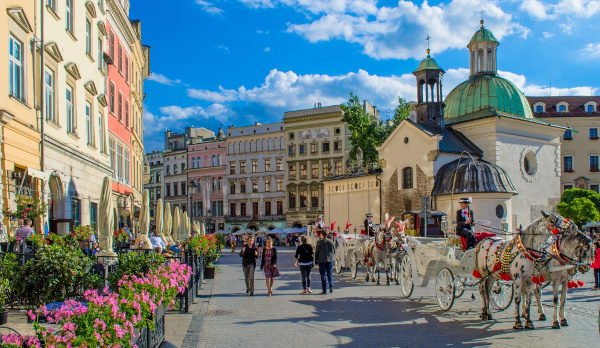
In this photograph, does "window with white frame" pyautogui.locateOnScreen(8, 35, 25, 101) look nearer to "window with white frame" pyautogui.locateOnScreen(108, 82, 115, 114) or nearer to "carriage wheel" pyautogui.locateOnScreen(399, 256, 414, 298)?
"carriage wheel" pyautogui.locateOnScreen(399, 256, 414, 298)

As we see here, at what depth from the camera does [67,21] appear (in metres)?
19.6

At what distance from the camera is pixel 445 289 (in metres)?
12.1

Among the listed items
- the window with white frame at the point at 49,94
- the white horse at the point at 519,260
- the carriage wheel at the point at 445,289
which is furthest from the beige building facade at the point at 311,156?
the white horse at the point at 519,260

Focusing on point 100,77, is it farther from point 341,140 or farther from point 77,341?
point 341,140

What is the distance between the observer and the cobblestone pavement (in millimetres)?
9141

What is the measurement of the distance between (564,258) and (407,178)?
30.4m

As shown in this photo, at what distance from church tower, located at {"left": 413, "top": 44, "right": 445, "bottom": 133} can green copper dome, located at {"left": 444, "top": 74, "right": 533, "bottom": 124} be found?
6.74 feet

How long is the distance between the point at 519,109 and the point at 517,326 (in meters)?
34.9

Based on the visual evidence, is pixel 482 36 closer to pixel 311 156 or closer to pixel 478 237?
pixel 311 156

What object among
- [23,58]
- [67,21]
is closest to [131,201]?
[67,21]

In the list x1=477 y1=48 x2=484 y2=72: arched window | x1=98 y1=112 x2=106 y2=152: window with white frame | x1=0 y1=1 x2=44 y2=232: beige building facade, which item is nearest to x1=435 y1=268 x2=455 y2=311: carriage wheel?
x1=0 y1=1 x2=44 y2=232: beige building facade

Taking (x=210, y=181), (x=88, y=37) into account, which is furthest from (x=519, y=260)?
(x=210, y=181)

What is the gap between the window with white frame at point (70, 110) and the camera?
19413mm

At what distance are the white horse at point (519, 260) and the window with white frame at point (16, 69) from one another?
1203cm
